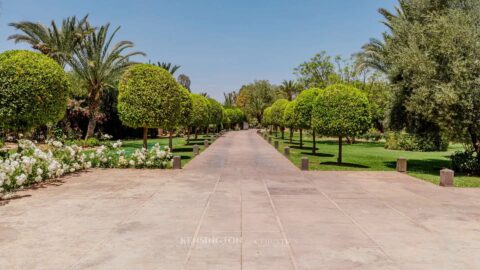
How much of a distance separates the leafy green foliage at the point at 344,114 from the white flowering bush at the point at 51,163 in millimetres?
7763

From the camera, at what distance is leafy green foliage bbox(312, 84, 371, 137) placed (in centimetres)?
1712

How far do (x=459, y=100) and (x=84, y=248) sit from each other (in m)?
14.4

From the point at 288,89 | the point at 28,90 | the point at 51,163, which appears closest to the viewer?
Result: the point at 28,90

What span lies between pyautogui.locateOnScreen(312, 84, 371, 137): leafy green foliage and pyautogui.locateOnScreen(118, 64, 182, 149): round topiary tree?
7.59 m

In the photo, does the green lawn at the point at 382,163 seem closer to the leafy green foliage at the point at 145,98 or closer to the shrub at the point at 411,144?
the shrub at the point at 411,144

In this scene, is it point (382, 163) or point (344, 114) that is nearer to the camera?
point (344, 114)

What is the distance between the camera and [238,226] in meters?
7.07

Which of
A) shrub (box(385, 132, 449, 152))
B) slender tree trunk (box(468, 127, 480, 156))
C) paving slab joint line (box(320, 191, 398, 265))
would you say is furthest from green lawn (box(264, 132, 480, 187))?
paving slab joint line (box(320, 191, 398, 265))

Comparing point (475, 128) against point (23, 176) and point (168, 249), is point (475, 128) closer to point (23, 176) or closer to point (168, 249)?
point (168, 249)

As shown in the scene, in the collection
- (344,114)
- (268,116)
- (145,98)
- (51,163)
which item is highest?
(268,116)

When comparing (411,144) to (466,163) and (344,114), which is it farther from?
(344,114)

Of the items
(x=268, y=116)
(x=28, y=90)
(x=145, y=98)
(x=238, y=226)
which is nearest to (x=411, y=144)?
(x=268, y=116)

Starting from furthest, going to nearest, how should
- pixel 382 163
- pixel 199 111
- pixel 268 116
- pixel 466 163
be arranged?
pixel 268 116 < pixel 199 111 < pixel 382 163 < pixel 466 163

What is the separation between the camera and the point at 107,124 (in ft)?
136
